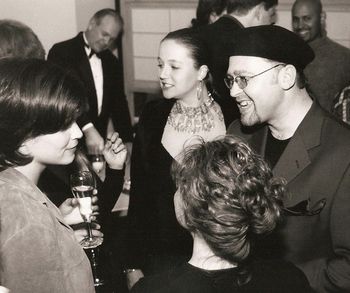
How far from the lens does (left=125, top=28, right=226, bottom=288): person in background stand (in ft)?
7.75

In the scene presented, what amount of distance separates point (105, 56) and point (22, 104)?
334 centimetres

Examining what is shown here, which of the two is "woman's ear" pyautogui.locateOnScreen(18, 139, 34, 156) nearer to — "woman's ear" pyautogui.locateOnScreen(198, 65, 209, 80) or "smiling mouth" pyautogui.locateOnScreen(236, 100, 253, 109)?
"smiling mouth" pyautogui.locateOnScreen(236, 100, 253, 109)

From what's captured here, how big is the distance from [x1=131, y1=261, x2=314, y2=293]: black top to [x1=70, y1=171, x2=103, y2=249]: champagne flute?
2.32 feet

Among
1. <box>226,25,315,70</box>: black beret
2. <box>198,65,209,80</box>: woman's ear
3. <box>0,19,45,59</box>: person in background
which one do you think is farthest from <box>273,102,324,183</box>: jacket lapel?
<box>0,19,45,59</box>: person in background

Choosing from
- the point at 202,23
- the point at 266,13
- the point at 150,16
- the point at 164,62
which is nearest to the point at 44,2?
the point at 150,16

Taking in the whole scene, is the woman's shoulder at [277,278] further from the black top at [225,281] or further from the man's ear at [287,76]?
the man's ear at [287,76]

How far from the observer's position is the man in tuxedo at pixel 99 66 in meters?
4.51

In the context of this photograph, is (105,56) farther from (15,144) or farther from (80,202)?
(15,144)

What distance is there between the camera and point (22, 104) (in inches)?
58.4

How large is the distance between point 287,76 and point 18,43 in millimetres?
1228

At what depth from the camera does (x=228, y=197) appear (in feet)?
4.17

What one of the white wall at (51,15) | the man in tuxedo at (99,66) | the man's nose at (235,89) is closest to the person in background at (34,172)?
the man's nose at (235,89)

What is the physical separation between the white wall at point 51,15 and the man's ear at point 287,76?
13.1 feet

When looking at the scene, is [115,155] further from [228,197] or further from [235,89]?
[228,197]
